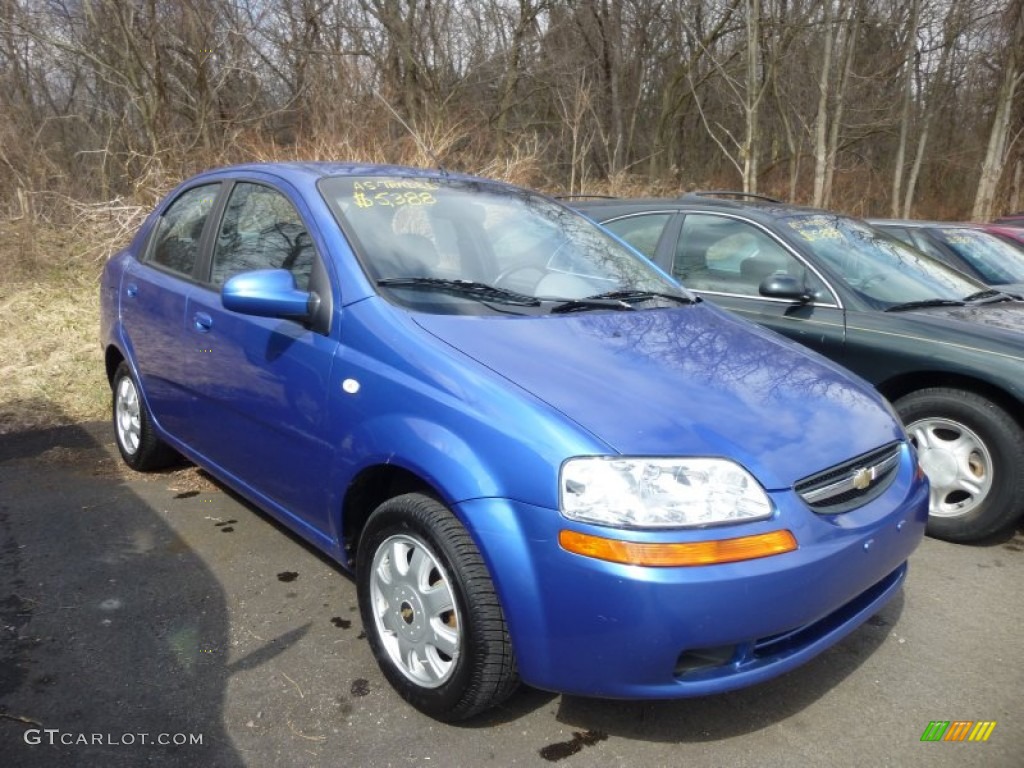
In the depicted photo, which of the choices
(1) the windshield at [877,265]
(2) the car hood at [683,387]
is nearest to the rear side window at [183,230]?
(2) the car hood at [683,387]

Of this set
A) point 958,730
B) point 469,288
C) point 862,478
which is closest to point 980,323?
point 862,478

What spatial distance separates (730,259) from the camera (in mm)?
4855

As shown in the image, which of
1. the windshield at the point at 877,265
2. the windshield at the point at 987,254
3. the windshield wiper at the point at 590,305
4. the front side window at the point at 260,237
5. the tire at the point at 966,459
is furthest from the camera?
the windshield at the point at 987,254

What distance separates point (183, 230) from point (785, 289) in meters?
3.11

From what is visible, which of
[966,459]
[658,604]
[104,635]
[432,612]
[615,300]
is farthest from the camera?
[966,459]

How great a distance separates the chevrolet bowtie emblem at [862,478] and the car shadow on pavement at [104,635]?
1977 millimetres

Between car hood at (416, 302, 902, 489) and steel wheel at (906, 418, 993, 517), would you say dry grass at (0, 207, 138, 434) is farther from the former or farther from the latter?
steel wheel at (906, 418, 993, 517)

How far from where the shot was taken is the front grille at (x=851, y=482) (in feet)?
7.40

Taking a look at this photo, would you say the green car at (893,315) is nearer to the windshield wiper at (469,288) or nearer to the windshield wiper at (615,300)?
the windshield wiper at (615,300)

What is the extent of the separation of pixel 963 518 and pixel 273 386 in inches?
128

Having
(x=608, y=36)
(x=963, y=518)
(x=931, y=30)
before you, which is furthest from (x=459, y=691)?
(x=608, y=36)

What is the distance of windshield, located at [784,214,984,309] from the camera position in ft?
14.5

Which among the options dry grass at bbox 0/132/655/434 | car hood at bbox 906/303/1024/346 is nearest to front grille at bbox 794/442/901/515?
car hood at bbox 906/303/1024/346

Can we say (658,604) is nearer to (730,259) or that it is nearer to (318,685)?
(318,685)
